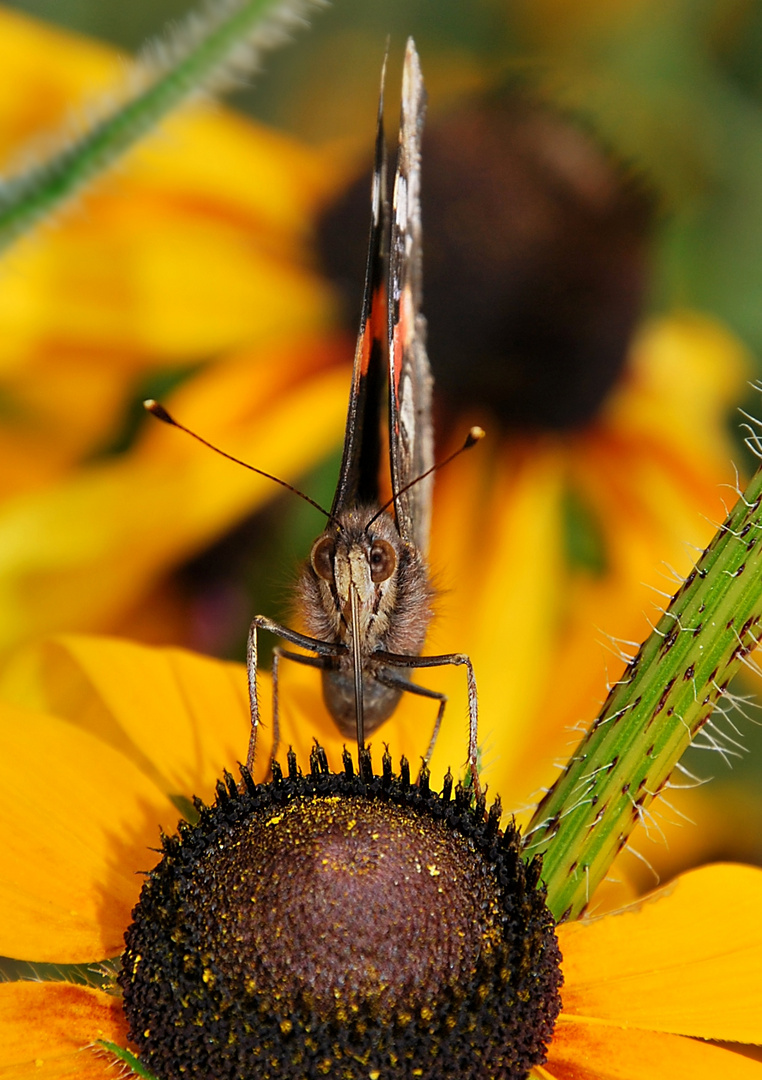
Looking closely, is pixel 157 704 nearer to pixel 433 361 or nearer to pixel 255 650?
pixel 255 650

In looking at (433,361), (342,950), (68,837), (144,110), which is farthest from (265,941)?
(433,361)

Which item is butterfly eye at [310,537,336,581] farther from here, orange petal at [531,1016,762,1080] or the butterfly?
orange petal at [531,1016,762,1080]

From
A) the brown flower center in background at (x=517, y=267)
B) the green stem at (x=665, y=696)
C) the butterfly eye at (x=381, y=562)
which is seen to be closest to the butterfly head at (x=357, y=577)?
the butterfly eye at (x=381, y=562)

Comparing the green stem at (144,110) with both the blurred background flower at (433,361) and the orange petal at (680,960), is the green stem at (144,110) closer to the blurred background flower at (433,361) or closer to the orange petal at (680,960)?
the orange petal at (680,960)

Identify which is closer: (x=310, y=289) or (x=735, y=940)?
(x=735, y=940)

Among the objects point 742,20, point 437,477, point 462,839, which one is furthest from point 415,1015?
point 742,20

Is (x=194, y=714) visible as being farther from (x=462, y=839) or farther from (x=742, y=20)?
(x=742, y=20)
